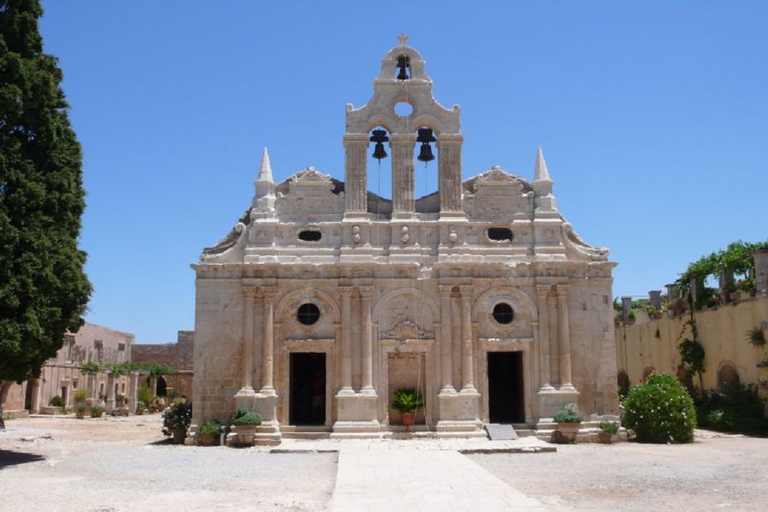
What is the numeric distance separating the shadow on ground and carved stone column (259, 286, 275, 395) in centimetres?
639

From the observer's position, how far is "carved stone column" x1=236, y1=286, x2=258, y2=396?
75.0 feet

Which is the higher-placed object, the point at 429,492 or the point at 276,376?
the point at 276,376

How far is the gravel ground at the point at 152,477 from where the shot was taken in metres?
12.5

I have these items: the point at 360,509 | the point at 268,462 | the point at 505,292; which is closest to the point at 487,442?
the point at 505,292

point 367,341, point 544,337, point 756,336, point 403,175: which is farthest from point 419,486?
point 756,336

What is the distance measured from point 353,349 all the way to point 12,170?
10.9 metres

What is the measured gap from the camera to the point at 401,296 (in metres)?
23.8

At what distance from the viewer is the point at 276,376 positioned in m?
23.3

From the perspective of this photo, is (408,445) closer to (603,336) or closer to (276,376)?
(276,376)

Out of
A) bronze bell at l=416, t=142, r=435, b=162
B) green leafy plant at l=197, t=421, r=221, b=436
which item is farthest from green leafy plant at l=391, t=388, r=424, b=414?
bronze bell at l=416, t=142, r=435, b=162

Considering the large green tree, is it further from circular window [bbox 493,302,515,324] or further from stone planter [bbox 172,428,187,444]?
circular window [bbox 493,302,515,324]

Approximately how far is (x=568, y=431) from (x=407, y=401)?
4866 millimetres

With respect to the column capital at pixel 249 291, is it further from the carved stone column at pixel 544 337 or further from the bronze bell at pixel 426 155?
the carved stone column at pixel 544 337

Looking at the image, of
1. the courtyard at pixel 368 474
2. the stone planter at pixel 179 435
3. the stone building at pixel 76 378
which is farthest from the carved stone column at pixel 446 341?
the stone building at pixel 76 378
